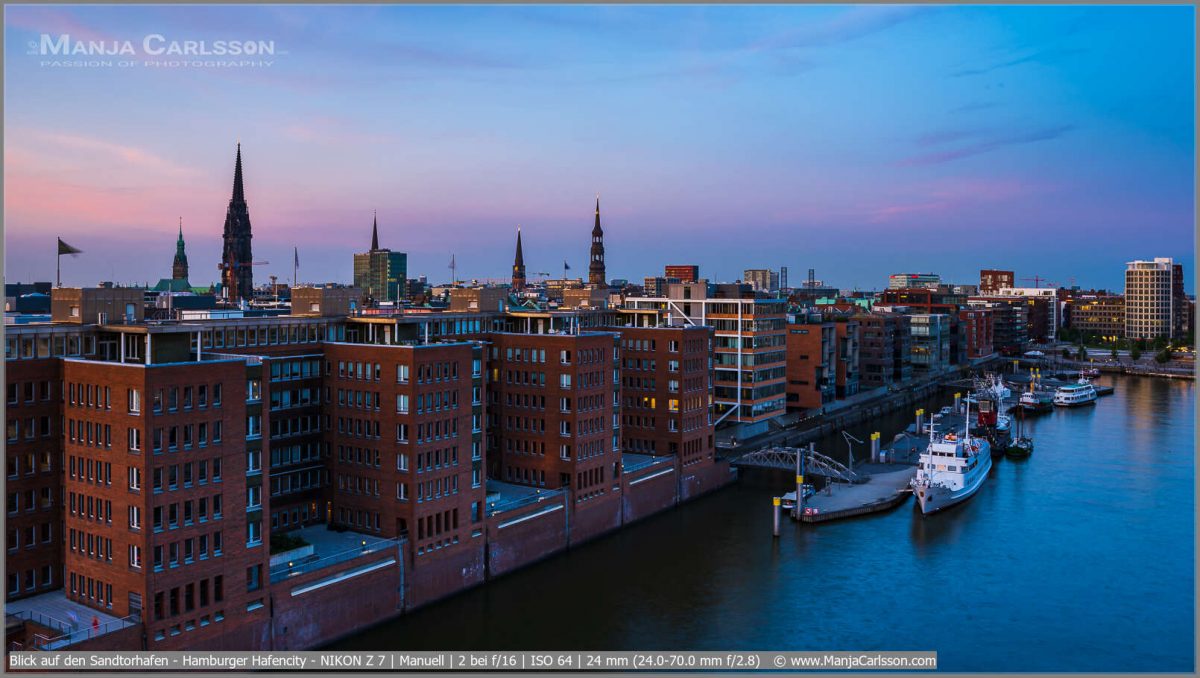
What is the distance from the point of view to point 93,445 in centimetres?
4216

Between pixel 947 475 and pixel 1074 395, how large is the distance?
265 ft

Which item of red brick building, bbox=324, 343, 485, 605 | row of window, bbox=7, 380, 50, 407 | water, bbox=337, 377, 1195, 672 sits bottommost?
water, bbox=337, 377, 1195, 672

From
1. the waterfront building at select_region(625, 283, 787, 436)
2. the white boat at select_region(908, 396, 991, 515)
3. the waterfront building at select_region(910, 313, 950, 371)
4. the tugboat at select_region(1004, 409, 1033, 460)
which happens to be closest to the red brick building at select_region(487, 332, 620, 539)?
the white boat at select_region(908, 396, 991, 515)

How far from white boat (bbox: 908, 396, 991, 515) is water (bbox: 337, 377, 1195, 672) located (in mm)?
1424

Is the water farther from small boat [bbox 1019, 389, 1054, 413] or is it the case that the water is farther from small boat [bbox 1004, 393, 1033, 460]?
small boat [bbox 1019, 389, 1054, 413]

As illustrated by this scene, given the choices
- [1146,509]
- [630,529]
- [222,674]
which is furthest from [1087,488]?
[222,674]

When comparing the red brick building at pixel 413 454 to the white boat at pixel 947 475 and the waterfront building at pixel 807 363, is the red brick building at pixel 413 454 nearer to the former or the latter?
the white boat at pixel 947 475

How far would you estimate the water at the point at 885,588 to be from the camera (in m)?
50.7

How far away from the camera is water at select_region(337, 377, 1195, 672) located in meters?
50.7

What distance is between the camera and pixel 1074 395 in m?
151

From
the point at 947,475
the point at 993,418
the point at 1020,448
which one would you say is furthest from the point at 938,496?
the point at 993,418

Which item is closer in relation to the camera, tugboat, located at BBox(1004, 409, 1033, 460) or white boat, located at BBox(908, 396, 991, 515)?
white boat, located at BBox(908, 396, 991, 515)

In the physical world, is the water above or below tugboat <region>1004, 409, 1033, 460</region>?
below

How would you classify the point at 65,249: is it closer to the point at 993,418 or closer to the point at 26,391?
the point at 26,391
